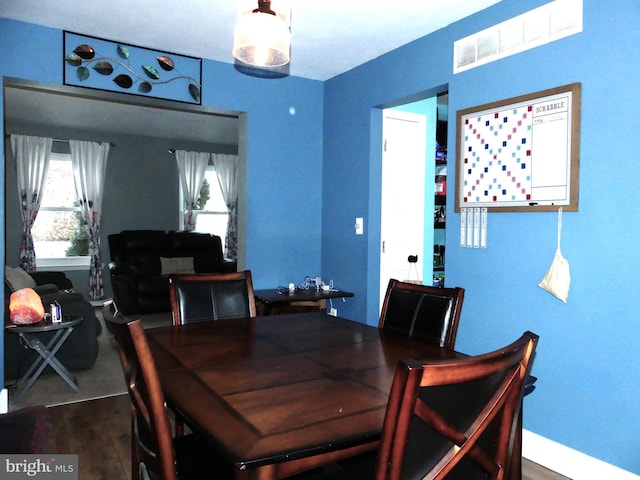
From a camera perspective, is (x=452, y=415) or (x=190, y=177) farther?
(x=190, y=177)

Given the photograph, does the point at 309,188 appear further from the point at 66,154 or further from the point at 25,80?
the point at 66,154

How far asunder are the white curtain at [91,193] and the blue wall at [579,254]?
5.29 metres

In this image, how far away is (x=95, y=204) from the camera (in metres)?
6.71

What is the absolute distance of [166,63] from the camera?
139 inches

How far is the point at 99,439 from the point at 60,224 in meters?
4.94

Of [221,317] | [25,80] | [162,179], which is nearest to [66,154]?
[162,179]

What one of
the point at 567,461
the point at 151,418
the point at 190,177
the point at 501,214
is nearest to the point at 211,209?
the point at 190,177

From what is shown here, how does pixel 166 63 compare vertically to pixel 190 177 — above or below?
above

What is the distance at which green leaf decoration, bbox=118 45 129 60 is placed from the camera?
3.38 m

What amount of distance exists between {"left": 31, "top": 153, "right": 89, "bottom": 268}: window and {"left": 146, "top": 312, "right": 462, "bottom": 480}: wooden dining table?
551 centimetres

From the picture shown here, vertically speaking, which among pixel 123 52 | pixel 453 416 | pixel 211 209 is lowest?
pixel 453 416

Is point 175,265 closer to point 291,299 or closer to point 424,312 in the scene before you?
point 291,299

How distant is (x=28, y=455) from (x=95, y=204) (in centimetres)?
631

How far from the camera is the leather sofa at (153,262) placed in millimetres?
5746
